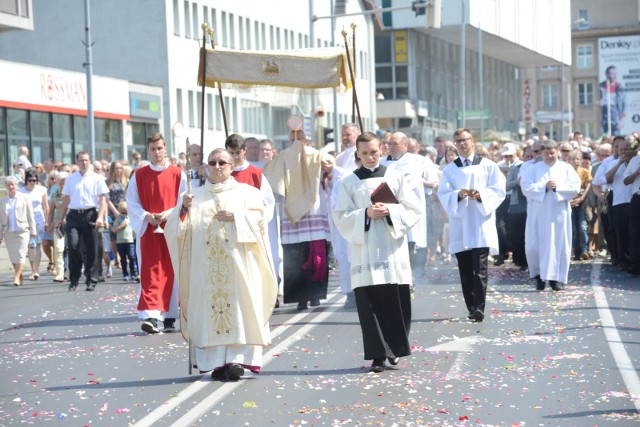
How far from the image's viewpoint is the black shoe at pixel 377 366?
11.2m

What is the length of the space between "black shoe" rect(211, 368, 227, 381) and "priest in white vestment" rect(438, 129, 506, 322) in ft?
14.1

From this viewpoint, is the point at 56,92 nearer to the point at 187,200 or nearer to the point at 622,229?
the point at 622,229

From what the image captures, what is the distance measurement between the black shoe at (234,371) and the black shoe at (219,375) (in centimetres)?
8

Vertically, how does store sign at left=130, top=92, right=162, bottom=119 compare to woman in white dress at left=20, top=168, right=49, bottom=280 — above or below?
above

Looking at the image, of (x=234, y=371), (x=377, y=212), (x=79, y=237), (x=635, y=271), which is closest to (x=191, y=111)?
(x=79, y=237)

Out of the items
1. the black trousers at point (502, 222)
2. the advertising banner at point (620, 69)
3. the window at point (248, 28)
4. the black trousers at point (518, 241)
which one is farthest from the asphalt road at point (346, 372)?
the advertising banner at point (620, 69)

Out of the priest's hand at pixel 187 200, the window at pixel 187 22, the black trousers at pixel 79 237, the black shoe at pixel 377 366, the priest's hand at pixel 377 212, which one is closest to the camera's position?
the black shoe at pixel 377 366

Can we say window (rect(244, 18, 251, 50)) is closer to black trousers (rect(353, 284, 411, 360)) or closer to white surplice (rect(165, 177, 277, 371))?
white surplice (rect(165, 177, 277, 371))

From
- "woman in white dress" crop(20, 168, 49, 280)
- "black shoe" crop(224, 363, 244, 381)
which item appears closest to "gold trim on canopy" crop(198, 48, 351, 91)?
"woman in white dress" crop(20, 168, 49, 280)

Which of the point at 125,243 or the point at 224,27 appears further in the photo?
the point at 224,27

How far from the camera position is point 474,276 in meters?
14.8

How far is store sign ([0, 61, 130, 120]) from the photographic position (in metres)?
39.2

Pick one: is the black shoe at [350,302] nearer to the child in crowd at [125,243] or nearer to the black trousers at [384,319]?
the black trousers at [384,319]

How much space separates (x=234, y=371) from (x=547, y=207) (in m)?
8.87
